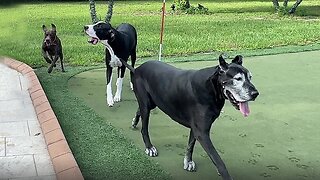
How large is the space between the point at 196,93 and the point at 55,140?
4.04 ft

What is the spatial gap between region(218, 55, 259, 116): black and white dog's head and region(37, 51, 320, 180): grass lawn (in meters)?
0.74

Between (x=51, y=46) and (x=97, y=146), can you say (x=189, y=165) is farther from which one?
(x=51, y=46)

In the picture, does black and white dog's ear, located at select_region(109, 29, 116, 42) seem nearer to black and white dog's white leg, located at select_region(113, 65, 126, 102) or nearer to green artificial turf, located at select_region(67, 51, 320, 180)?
black and white dog's white leg, located at select_region(113, 65, 126, 102)

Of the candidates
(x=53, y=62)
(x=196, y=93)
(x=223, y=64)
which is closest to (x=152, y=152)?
(x=196, y=93)

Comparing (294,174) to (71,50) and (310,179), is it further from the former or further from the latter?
(71,50)

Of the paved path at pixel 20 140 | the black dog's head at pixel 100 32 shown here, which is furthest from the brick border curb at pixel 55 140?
the black dog's head at pixel 100 32

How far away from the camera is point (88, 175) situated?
2.71m

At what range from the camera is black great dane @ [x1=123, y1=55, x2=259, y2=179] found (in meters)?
2.14

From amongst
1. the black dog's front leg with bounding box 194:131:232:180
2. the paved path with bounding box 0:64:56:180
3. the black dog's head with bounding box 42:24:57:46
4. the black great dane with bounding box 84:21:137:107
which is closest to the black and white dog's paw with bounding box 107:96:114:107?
the black great dane with bounding box 84:21:137:107

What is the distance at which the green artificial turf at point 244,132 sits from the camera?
9.41 feet

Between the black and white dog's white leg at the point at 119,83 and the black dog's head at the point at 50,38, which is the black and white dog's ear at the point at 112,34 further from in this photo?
the black dog's head at the point at 50,38

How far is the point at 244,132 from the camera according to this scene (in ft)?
11.8

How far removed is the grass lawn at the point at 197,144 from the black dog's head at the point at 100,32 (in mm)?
678

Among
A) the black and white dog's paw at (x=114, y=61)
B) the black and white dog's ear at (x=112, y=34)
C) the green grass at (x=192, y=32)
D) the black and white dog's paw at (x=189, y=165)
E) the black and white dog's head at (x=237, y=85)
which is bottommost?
the green grass at (x=192, y=32)
